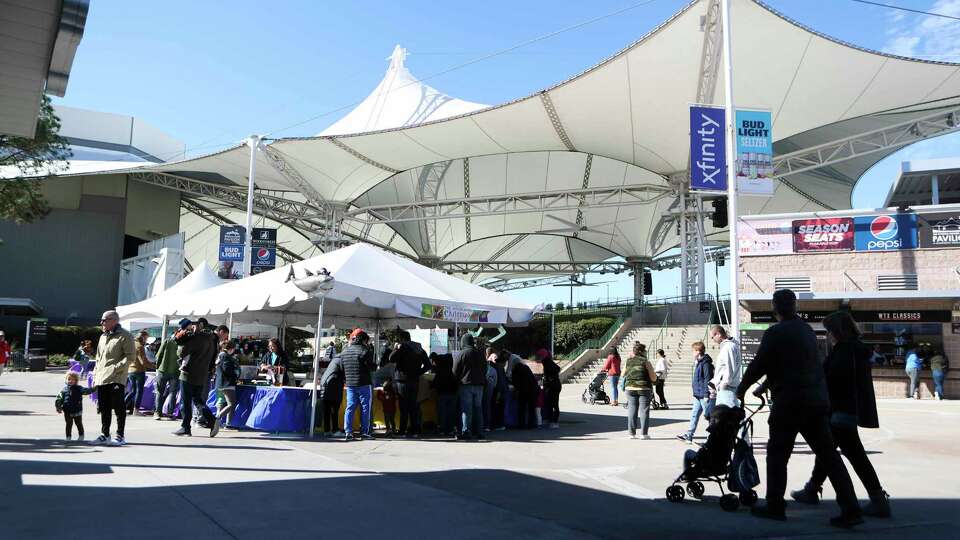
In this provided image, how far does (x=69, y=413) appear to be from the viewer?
30.1 feet

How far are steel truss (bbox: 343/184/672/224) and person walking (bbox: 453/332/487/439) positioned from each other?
26322 millimetres

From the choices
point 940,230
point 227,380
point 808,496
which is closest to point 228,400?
point 227,380

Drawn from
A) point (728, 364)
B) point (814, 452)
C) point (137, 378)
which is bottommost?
point (814, 452)

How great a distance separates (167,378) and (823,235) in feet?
65.7

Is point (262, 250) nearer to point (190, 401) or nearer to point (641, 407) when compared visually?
point (190, 401)

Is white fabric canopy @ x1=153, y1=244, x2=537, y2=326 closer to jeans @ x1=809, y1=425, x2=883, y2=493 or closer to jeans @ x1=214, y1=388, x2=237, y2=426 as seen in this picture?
jeans @ x1=214, y1=388, x2=237, y2=426

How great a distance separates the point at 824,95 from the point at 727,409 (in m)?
25.1

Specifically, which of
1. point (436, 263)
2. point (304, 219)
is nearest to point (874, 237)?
point (304, 219)

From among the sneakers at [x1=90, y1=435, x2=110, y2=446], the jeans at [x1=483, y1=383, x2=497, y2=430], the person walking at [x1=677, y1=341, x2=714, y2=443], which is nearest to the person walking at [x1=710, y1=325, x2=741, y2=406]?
the person walking at [x1=677, y1=341, x2=714, y2=443]

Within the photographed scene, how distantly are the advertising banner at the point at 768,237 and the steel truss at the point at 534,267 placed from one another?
113ft

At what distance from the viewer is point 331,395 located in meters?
10.8

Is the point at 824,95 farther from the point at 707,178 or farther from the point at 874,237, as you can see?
the point at 707,178

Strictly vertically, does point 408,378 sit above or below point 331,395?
above

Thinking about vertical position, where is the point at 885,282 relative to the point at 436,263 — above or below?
below
